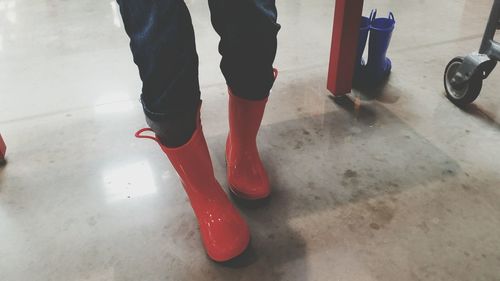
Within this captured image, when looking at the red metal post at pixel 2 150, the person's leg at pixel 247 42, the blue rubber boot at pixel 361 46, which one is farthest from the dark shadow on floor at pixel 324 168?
the red metal post at pixel 2 150

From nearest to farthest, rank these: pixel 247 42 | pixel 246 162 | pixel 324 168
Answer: pixel 247 42, pixel 246 162, pixel 324 168

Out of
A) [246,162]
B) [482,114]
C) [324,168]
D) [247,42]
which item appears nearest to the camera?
[247,42]

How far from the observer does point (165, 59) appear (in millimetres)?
623

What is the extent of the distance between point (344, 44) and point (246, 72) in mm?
547

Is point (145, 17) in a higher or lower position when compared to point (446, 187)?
higher

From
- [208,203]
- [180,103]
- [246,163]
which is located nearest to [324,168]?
[246,163]

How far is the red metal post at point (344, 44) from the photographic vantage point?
46.6 inches

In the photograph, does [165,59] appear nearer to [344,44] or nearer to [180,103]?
[180,103]

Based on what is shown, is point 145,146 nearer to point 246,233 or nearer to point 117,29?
point 246,233

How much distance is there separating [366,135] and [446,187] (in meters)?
0.26

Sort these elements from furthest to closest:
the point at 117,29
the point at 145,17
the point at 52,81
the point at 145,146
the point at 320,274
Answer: the point at 117,29
the point at 52,81
the point at 145,146
the point at 320,274
the point at 145,17

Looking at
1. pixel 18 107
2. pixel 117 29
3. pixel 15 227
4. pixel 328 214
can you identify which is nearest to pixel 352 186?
pixel 328 214

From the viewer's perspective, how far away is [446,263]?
2.57ft

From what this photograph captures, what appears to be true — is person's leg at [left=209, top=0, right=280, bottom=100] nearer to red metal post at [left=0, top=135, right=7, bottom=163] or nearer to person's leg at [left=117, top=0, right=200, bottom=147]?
person's leg at [left=117, top=0, right=200, bottom=147]
